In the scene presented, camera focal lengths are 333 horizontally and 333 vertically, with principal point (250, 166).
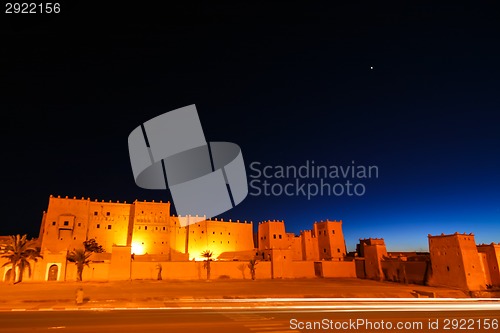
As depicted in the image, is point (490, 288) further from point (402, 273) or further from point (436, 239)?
point (402, 273)

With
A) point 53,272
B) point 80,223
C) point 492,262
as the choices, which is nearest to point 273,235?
point 80,223

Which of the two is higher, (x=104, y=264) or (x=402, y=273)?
(x=104, y=264)

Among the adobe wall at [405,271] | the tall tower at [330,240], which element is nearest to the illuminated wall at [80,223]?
the tall tower at [330,240]

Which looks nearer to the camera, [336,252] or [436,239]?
[436,239]

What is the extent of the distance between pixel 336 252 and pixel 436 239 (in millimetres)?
23408

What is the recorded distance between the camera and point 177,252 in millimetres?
52875

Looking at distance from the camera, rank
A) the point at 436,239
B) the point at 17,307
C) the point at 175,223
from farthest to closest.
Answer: the point at 175,223 < the point at 436,239 < the point at 17,307

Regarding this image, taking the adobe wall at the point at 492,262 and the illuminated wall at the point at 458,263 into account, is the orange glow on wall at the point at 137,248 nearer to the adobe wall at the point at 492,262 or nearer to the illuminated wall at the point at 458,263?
the illuminated wall at the point at 458,263

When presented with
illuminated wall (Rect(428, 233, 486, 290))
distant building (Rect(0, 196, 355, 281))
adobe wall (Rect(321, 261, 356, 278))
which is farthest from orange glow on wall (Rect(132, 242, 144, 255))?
illuminated wall (Rect(428, 233, 486, 290))

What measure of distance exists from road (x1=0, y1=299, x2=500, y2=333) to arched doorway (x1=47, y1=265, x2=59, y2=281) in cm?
1988

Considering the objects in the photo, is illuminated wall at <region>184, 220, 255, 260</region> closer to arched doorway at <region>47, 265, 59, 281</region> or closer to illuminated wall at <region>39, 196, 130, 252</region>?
illuminated wall at <region>39, 196, 130, 252</region>

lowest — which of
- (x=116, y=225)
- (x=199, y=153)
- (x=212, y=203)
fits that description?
(x=116, y=225)

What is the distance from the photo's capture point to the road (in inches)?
479

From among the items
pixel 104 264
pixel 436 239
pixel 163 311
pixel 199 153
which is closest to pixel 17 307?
pixel 163 311
